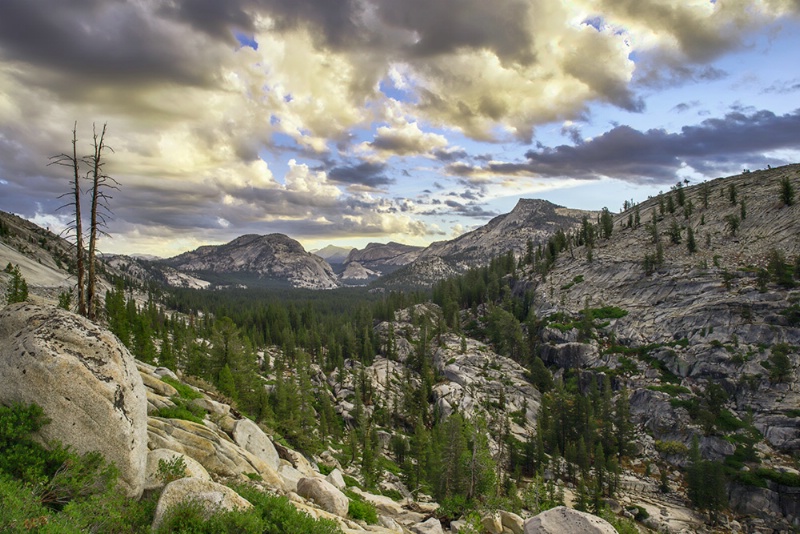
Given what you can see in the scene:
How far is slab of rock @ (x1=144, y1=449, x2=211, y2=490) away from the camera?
16.4m

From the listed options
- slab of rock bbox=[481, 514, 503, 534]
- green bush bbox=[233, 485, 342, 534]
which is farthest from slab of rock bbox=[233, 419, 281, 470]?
slab of rock bbox=[481, 514, 503, 534]

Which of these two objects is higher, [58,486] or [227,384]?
[58,486]

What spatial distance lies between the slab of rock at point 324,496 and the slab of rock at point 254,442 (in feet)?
17.6

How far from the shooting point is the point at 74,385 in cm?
1515

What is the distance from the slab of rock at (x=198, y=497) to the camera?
13633mm

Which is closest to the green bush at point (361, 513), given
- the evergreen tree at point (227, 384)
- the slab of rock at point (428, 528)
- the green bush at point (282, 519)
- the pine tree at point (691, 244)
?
the slab of rock at point (428, 528)

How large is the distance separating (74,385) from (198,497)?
22.4 ft

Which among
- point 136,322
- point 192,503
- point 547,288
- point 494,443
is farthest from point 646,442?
point 136,322

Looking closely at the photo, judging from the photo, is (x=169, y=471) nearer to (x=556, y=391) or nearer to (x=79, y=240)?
(x=79, y=240)

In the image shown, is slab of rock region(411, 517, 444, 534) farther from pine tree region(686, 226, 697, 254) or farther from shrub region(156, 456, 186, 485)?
pine tree region(686, 226, 697, 254)

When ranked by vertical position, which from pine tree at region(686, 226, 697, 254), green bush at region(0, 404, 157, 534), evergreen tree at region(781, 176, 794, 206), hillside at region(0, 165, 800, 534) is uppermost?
evergreen tree at region(781, 176, 794, 206)

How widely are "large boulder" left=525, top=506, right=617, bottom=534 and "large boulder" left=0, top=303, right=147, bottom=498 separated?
69.2ft

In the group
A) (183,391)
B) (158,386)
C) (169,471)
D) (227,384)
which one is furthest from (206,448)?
(227,384)

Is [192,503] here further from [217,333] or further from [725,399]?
[725,399]
